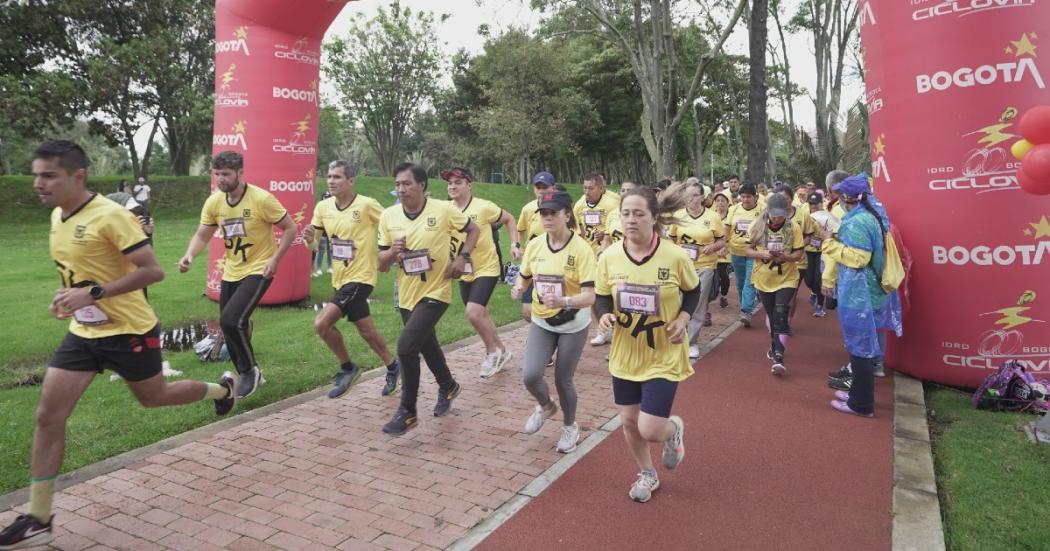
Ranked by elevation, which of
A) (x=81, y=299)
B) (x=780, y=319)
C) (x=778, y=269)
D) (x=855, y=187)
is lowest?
(x=780, y=319)

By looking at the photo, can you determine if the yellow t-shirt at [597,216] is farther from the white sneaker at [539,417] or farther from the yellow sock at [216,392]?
the yellow sock at [216,392]

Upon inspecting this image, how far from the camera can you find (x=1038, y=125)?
4.59 m

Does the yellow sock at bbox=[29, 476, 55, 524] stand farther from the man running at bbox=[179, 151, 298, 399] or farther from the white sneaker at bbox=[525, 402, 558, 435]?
the white sneaker at bbox=[525, 402, 558, 435]

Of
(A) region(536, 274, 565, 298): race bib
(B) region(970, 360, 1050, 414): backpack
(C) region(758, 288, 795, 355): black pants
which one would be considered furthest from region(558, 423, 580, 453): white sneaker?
(B) region(970, 360, 1050, 414): backpack

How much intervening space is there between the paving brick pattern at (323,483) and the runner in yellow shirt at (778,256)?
262 cm

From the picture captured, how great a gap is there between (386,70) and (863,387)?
31.9m

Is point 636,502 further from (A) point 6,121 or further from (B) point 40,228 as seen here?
(A) point 6,121

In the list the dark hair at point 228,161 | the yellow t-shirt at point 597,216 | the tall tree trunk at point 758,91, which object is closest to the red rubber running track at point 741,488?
the yellow t-shirt at point 597,216

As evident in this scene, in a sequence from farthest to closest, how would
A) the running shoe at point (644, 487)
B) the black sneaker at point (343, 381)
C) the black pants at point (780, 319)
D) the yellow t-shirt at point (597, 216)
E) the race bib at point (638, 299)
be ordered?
1. the yellow t-shirt at point (597, 216)
2. the black pants at point (780, 319)
3. the black sneaker at point (343, 381)
4. the running shoe at point (644, 487)
5. the race bib at point (638, 299)

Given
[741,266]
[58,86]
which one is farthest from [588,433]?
[58,86]

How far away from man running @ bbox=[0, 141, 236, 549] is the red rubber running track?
241cm

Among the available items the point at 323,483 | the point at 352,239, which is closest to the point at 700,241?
the point at 352,239

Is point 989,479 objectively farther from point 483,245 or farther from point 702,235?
point 483,245

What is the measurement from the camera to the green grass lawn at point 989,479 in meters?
3.93
